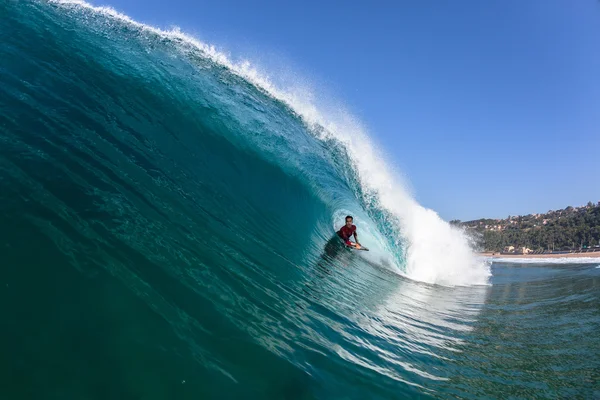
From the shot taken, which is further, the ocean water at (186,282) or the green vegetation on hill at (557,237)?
the green vegetation on hill at (557,237)

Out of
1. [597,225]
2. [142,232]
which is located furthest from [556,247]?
[142,232]

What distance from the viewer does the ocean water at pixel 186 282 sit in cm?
277

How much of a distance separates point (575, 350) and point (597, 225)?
154601 millimetres

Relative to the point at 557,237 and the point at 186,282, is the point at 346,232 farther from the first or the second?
the point at 557,237

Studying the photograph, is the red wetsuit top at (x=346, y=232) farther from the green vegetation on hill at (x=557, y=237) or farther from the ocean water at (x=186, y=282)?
the green vegetation on hill at (x=557, y=237)

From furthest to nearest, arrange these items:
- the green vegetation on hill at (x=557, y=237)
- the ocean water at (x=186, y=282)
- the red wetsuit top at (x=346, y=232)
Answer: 1. the green vegetation on hill at (x=557, y=237)
2. the red wetsuit top at (x=346, y=232)
3. the ocean water at (x=186, y=282)

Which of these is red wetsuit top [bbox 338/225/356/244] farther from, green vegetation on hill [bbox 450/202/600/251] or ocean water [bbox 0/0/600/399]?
green vegetation on hill [bbox 450/202/600/251]

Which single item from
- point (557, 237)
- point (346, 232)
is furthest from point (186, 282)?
point (557, 237)

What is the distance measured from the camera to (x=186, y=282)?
13.5 feet

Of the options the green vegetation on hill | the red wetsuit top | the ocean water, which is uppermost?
the green vegetation on hill

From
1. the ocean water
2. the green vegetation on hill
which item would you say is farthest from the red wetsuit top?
the green vegetation on hill

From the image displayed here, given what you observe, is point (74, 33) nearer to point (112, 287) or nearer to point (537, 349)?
point (112, 287)

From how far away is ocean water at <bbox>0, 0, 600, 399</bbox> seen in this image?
109 inches

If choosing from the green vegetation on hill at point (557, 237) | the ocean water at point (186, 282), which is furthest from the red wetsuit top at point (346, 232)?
the green vegetation on hill at point (557, 237)
